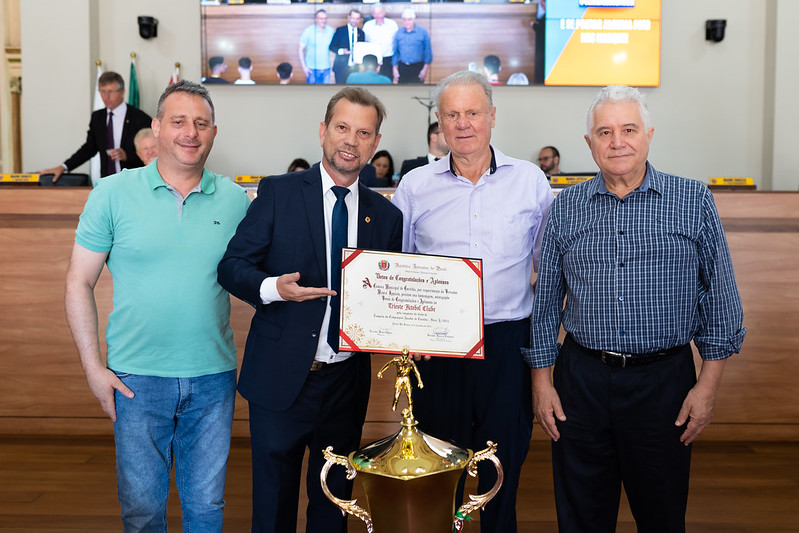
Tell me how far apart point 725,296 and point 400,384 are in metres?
0.99

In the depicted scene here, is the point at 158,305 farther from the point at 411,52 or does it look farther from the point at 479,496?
the point at 411,52

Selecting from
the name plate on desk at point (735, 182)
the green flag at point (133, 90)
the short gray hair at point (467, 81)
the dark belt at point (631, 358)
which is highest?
the green flag at point (133, 90)

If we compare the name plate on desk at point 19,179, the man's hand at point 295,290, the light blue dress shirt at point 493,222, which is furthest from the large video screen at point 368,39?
the man's hand at point 295,290

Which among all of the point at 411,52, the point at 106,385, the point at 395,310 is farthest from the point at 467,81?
the point at 411,52

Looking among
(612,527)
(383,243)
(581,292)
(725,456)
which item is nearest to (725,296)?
(581,292)

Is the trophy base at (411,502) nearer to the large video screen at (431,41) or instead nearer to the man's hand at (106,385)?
the man's hand at (106,385)

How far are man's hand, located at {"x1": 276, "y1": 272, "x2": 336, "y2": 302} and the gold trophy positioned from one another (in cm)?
37

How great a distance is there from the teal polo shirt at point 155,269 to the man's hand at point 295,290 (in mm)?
316

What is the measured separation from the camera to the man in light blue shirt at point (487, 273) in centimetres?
195

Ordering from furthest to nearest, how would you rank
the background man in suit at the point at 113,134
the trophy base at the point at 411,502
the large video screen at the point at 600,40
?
the large video screen at the point at 600,40, the background man in suit at the point at 113,134, the trophy base at the point at 411,502

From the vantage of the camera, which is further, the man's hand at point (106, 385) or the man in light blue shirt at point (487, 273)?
the man in light blue shirt at point (487, 273)

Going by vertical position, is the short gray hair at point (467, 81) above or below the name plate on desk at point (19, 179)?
above

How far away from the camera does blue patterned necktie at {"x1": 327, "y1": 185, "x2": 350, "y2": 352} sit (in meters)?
1.80

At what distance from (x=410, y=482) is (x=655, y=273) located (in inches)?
37.4
